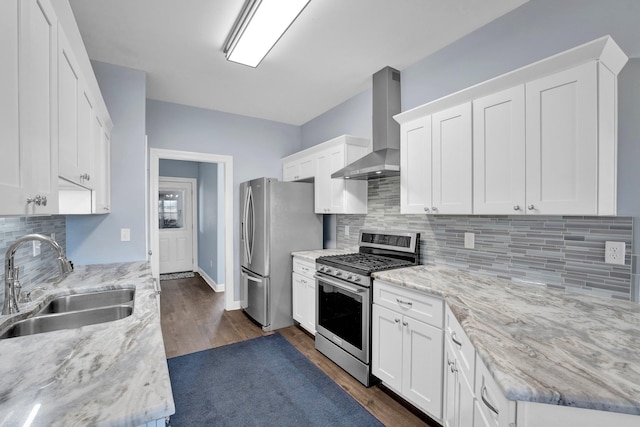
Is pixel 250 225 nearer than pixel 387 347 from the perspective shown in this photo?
No

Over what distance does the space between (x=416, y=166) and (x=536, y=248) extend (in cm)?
97

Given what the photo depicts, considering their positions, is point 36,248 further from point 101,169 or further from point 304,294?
point 304,294

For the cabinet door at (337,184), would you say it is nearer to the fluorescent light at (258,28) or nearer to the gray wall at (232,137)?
the fluorescent light at (258,28)

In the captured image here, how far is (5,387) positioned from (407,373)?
197 centimetres

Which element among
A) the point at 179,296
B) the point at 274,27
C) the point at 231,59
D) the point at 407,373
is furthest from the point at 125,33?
the point at 179,296

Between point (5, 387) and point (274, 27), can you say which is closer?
point (5, 387)

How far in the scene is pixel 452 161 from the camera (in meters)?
2.04

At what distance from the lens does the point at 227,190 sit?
13.2 ft

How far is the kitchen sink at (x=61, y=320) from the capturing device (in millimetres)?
1329

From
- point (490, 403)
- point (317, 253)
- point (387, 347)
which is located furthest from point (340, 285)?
point (490, 403)

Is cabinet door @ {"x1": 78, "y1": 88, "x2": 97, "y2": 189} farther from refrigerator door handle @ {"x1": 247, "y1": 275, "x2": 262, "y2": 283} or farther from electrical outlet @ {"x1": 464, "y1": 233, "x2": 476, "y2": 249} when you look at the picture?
electrical outlet @ {"x1": 464, "y1": 233, "x2": 476, "y2": 249}

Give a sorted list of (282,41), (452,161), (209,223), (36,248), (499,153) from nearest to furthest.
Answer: (499,153), (36,248), (452,161), (282,41), (209,223)

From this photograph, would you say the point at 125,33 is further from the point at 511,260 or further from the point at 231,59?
the point at 511,260

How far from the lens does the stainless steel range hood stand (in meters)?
2.70
